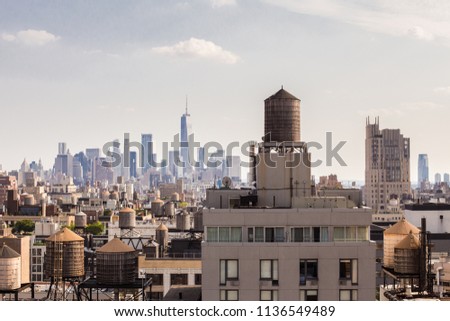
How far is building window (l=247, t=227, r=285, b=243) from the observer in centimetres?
1761

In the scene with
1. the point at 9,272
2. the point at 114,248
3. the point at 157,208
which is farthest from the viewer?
the point at 157,208

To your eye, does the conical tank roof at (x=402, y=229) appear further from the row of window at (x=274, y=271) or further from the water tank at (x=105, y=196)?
the water tank at (x=105, y=196)

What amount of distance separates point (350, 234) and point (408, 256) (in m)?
4.50

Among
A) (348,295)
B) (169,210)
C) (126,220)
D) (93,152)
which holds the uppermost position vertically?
(93,152)

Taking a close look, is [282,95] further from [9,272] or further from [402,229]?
[9,272]

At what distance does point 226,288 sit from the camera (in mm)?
17188

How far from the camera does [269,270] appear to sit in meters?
17.3

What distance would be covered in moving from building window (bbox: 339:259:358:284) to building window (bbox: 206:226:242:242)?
2627 millimetres

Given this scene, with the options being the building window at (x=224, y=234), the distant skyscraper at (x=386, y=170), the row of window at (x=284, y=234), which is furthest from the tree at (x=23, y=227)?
the row of window at (x=284, y=234)

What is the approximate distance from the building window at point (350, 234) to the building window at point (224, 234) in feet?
8.13

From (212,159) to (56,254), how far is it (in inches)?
273

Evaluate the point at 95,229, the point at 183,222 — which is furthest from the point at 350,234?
the point at 95,229

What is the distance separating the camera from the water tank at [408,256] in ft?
70.1
